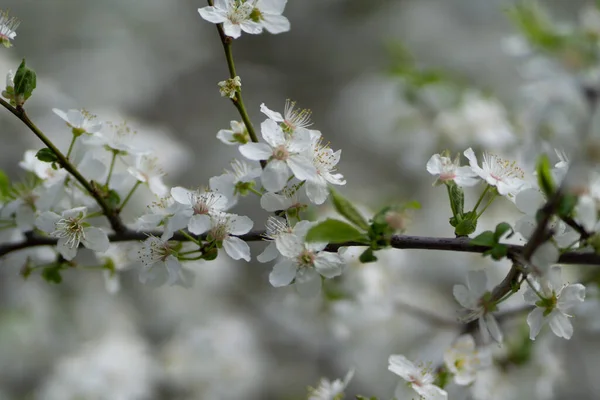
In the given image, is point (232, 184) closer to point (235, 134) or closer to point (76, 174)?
point (235, 134)

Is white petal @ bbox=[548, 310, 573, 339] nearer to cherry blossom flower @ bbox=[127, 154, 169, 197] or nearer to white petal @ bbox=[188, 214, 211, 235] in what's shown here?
white petal @ bbox=[188, 214, 211, 235]

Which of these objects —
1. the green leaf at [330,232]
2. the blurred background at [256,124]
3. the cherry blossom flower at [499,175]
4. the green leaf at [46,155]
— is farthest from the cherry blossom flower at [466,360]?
the green leaf at [46,155]

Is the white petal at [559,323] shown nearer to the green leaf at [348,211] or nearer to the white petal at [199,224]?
the green leaf at [348,211]

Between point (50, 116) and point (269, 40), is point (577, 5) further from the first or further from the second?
point (50, 116)

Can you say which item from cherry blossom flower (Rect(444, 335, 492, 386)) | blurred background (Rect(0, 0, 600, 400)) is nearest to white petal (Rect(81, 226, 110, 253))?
blurred background (Rect(0, 0, 600, 400))

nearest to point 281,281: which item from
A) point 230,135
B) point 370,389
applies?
point 230,135

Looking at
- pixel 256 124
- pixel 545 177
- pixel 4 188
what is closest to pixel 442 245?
pixel 545 177

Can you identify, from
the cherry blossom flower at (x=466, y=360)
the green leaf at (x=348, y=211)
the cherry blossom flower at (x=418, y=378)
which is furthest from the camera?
the cherry blossom flower at (x=466, y=360)
